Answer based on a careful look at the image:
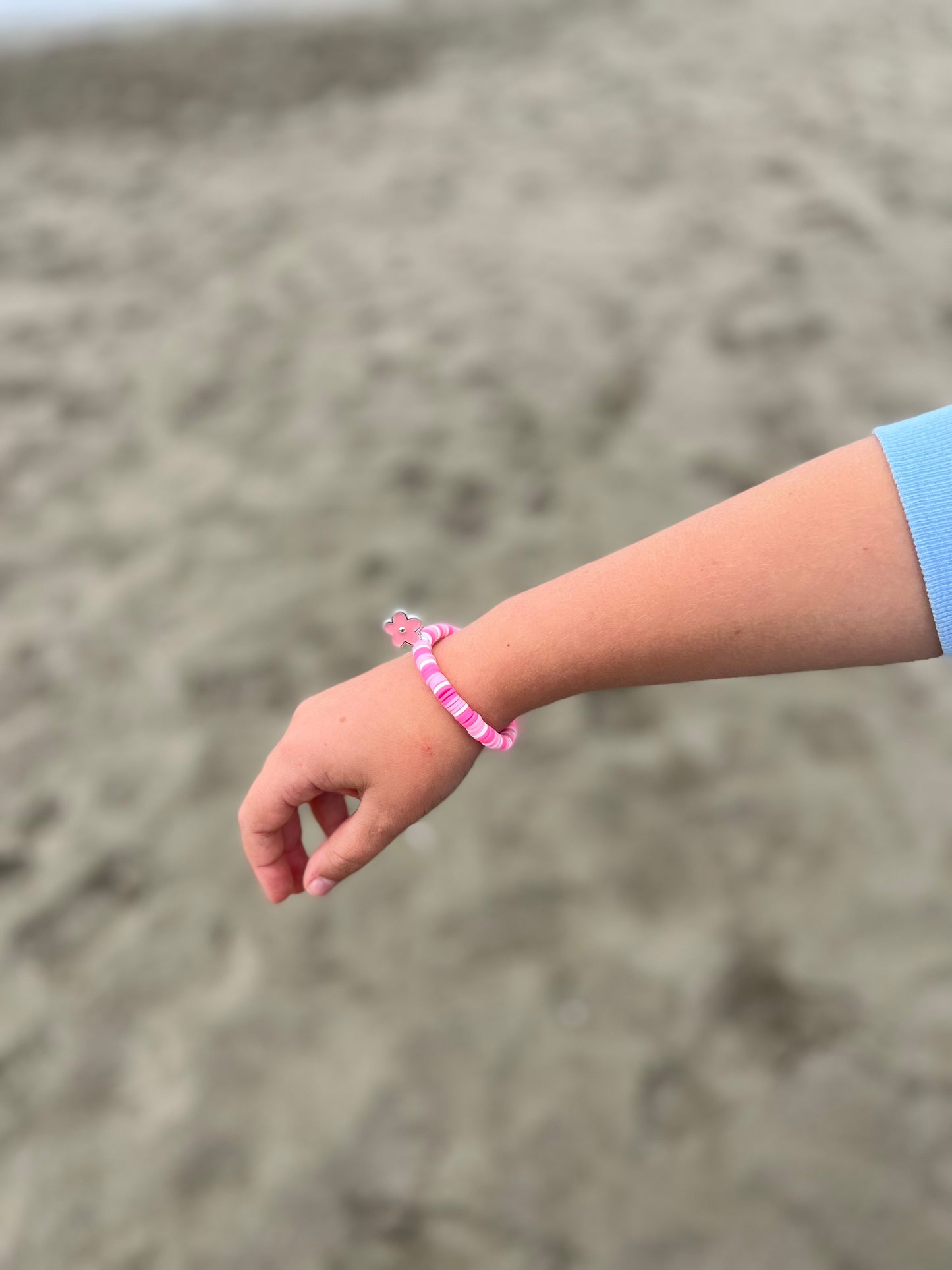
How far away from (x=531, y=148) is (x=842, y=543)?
2246 mm

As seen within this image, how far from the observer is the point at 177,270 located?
2240 mm

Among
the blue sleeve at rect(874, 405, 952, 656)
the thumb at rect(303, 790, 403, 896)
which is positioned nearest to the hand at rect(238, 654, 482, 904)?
the thumb at rect(303, 790, 403, 896)

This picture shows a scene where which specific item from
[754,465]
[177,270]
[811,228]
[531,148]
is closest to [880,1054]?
[754,465]

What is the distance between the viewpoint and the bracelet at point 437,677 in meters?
0.70

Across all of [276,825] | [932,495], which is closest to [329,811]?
[276,825]

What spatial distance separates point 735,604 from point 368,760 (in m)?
0.28

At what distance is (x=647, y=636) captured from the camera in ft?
2.21

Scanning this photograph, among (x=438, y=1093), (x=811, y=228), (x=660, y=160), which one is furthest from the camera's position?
(x=660, y=160)

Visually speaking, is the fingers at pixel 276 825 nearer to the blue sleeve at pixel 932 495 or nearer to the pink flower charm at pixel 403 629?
the pink flower charm at pixel 403 629

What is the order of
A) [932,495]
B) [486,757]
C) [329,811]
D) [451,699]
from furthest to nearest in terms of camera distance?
1. [486,757]
2. [329,811]
3. [451,699]
4. [932,495]

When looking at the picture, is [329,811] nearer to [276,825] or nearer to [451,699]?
[276,825]

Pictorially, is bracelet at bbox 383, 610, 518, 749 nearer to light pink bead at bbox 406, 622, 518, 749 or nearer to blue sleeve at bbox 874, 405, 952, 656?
light pink bead at bbox 406, 622, 518, 749

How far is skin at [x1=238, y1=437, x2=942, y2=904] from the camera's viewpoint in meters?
0.62

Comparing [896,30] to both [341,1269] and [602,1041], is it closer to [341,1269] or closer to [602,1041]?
[602,1041]
